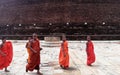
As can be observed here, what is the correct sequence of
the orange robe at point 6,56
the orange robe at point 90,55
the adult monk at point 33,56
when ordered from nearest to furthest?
the adult monk at point 33,56 < the orange robe at point 6,56 < the orange robe at point 90,55

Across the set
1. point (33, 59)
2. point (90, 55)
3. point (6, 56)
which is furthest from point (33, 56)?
point (90, 55)

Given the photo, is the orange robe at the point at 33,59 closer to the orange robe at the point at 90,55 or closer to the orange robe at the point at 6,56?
the orange robe at the point at 6,56

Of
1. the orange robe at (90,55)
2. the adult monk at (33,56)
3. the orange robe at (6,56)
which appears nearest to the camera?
the adult monk at (33,56)

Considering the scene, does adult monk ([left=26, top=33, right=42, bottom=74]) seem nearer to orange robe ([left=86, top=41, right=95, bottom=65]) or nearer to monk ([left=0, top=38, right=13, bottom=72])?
monk ([left=0, top=38, right=13, bottom=72])

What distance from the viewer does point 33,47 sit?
7402 millimetres

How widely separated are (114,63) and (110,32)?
10128 mm

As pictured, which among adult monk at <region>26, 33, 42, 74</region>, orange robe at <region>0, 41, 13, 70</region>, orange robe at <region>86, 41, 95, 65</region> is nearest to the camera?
adult monk at <region>26, 33, 42, 74</region>

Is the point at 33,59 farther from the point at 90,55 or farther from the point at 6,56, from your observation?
the point at 90,55

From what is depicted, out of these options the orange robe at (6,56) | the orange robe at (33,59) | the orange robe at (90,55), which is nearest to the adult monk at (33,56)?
the orange robe at (33,59)

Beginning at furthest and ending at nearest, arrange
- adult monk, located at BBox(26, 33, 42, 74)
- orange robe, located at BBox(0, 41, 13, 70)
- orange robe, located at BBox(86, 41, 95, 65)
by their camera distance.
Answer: orange robe, located at BBox(86, 41, 95, 65) → orange robe, located at BBox(0, 41, 13, 70) → adult monk, located at BBox(26, 33, 42, 74)

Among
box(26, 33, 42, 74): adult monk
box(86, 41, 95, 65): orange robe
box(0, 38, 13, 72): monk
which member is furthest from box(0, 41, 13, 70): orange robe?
box(86, 41, 95, 65): orange robe

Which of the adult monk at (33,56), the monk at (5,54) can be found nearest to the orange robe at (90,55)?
the adult monk at (33,56)

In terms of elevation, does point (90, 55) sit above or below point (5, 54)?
below

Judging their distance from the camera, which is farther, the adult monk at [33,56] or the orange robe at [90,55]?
the orange robe at [90,55]
